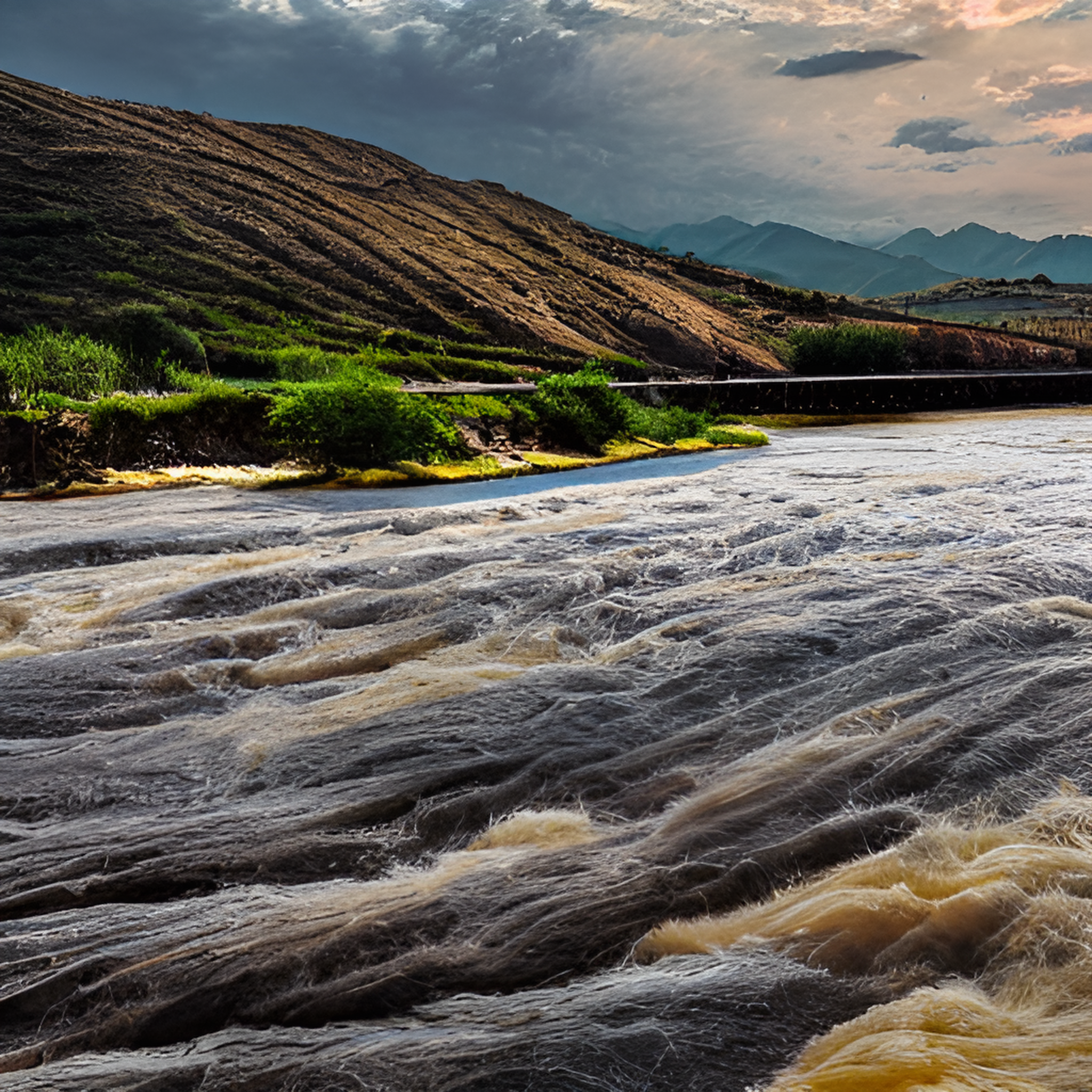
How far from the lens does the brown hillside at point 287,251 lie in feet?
127

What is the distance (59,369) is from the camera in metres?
14.3

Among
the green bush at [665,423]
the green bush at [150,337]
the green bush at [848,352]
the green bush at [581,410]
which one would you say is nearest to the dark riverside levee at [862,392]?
the green bush at [665,423]

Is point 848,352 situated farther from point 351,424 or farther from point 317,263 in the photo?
point 351,424

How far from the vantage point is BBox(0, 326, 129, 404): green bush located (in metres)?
12.6

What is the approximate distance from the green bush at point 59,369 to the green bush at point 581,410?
22.6 ft

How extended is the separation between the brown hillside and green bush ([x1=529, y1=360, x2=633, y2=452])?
14.4 meters

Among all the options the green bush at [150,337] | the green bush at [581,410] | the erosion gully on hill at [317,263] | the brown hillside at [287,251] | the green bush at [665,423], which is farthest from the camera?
the brown hillside at [287,251]

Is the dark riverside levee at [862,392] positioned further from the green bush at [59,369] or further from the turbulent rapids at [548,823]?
the turbulent rapids at [548,823]

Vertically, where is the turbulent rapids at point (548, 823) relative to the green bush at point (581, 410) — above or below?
below

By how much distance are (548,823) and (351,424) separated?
945 cm

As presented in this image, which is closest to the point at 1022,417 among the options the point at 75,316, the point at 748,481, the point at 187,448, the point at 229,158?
the point at 748,481

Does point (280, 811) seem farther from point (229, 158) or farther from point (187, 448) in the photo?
point (229, 158)

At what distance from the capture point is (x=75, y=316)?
32594 mm

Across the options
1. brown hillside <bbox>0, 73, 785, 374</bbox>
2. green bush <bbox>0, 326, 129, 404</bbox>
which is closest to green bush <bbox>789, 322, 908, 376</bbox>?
brown hillside <bbox>0, 73, 785, 374</bbox>
